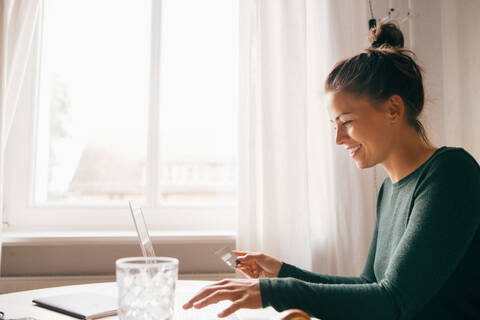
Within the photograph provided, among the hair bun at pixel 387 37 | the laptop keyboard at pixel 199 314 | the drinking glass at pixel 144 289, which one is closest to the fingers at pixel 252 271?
the laptop keyboard at pixel 199 314

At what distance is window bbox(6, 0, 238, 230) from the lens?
6.69 ft

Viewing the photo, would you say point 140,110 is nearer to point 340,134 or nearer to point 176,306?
point 340,134

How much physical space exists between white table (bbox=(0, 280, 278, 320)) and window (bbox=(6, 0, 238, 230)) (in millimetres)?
895

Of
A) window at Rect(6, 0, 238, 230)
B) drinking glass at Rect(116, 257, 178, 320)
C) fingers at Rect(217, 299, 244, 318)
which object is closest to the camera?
drinking glass at Rect(116, 257, 178, 320)

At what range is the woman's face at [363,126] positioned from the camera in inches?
42.7

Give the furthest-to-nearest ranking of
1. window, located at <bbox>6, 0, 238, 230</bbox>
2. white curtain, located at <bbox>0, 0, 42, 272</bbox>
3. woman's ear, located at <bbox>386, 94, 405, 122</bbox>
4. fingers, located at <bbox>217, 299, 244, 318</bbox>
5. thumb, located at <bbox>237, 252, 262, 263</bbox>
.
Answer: window, located at <bbox>6, 0, 238, 230</bbox>, white curtain, located at <bbox>0, 0, 42, 272</bbox>, thumb, located at <bbox>237, 252, 262, 263</bbox>, woman's ear, located at <bbox>386, 94, 405, 122</bbox>, fingers, located at <bbox>217, 299, 244, 318</bbox>

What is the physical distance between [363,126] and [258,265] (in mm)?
483

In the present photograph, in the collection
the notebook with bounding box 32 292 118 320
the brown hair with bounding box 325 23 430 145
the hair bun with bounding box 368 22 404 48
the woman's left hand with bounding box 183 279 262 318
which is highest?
the hair bun with bounding box 368 22 404 48

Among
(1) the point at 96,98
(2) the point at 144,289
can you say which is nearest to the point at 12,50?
(1) the point at 96,98

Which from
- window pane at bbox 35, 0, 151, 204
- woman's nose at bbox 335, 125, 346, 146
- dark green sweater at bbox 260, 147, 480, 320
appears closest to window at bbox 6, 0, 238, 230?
window pane at bbox 35, 0, 151, 204

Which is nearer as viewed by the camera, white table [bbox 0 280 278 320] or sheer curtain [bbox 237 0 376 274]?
white table [bbox 0 280 278 320]

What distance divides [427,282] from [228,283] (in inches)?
15.3

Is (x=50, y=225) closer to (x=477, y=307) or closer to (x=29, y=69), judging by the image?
(x=29, y=69)

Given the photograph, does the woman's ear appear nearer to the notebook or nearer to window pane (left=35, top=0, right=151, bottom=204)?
the notebook
